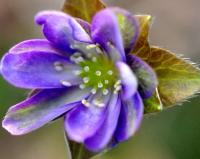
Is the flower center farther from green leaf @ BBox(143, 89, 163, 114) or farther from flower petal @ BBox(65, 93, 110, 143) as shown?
green leaf @ BBox(143, 89, 163, 114)

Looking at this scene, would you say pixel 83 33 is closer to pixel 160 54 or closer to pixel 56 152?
pixel 160 54

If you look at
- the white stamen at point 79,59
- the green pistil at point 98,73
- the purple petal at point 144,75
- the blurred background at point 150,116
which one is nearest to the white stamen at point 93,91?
the green pistil at point 98,73

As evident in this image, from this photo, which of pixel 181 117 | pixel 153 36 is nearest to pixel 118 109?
pixel 181 117

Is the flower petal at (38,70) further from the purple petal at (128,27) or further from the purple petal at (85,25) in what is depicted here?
the purple petal at (128,27)

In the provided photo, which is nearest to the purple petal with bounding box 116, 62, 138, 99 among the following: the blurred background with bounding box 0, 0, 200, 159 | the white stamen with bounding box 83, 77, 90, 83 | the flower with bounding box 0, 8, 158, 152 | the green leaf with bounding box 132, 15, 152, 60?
the flower with bounding box 0, 8, 158, 152

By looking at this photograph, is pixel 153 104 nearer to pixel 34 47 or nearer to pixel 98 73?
pixel 98 73

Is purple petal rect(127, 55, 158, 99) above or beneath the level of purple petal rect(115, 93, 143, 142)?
above

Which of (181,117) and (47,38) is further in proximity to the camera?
(181,117)
